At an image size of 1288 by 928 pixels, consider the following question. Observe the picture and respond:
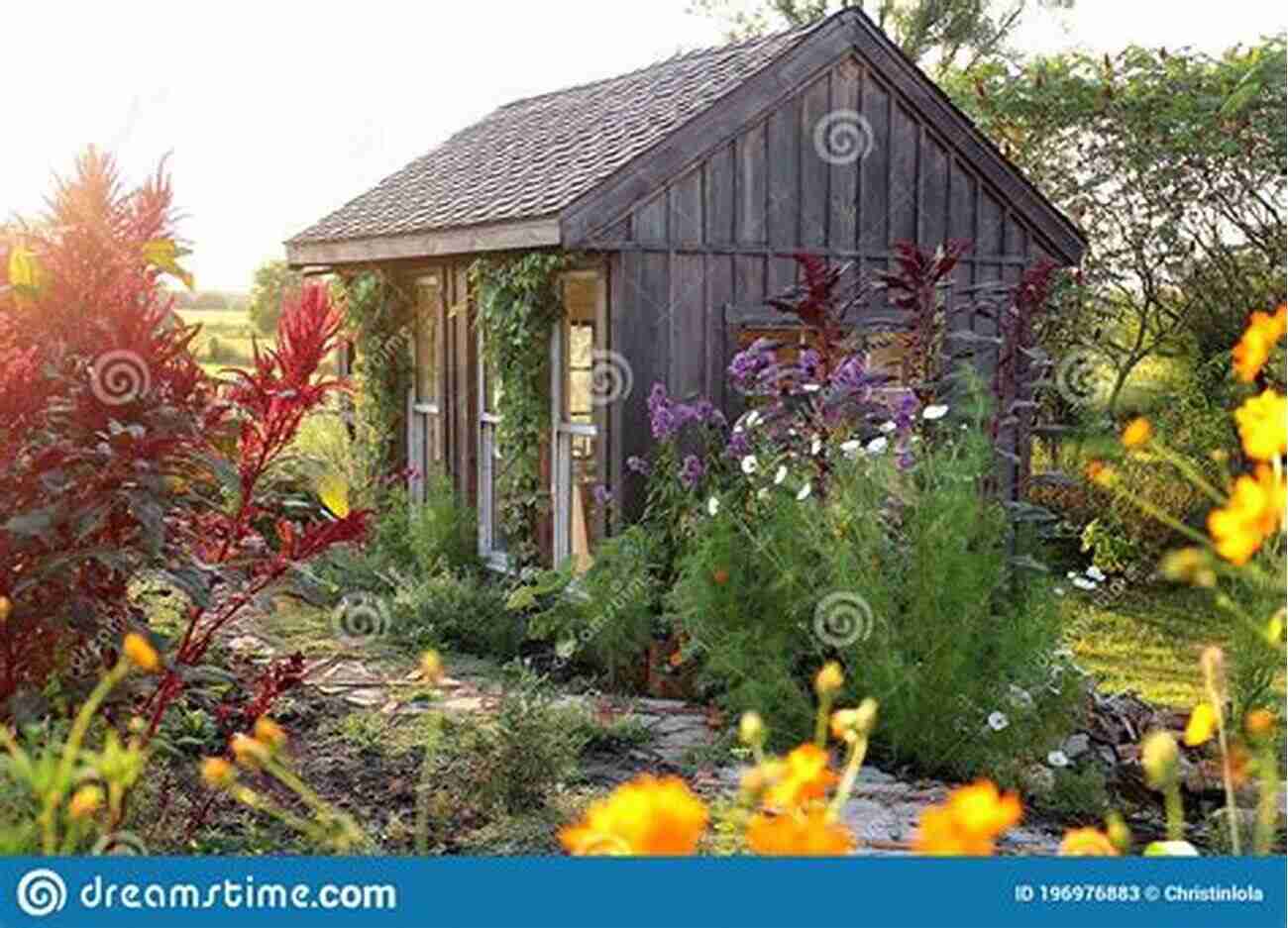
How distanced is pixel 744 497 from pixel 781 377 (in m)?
0.53

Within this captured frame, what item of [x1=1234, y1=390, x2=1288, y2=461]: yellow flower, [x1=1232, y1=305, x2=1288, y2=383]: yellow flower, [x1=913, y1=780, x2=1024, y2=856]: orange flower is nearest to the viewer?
[x1=913, y1=780, x2=1024, y2=856]: orange flower

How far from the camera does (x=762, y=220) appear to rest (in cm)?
760

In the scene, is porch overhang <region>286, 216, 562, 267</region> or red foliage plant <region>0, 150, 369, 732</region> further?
porch overhang <region>286, 216, 562, 267</region>

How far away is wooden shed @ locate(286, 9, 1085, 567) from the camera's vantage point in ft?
23.7

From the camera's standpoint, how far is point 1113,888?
2.65 m

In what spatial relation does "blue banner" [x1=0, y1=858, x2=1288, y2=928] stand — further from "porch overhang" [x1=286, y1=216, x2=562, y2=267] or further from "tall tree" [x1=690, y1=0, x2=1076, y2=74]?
"tall tree" [x1=690, y1=0, x2=1076, y2=74]

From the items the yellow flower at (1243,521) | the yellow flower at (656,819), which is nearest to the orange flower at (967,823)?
the yellow flower at (656,819)

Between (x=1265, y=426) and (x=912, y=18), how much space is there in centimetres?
857

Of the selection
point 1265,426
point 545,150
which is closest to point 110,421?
point 1265,426

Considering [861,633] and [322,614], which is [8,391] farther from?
[322,614]

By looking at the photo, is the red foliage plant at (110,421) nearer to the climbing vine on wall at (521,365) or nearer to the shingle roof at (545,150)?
the shingle roof at (545,150)

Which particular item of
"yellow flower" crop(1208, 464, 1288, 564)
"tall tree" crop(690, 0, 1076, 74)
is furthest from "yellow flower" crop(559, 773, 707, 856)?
"tall tree" crop(690, 0, 1076, 74)

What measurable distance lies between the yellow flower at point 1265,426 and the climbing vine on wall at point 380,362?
756 centimetres

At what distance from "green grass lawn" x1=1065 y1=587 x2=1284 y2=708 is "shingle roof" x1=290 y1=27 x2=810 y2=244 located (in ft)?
8.93
